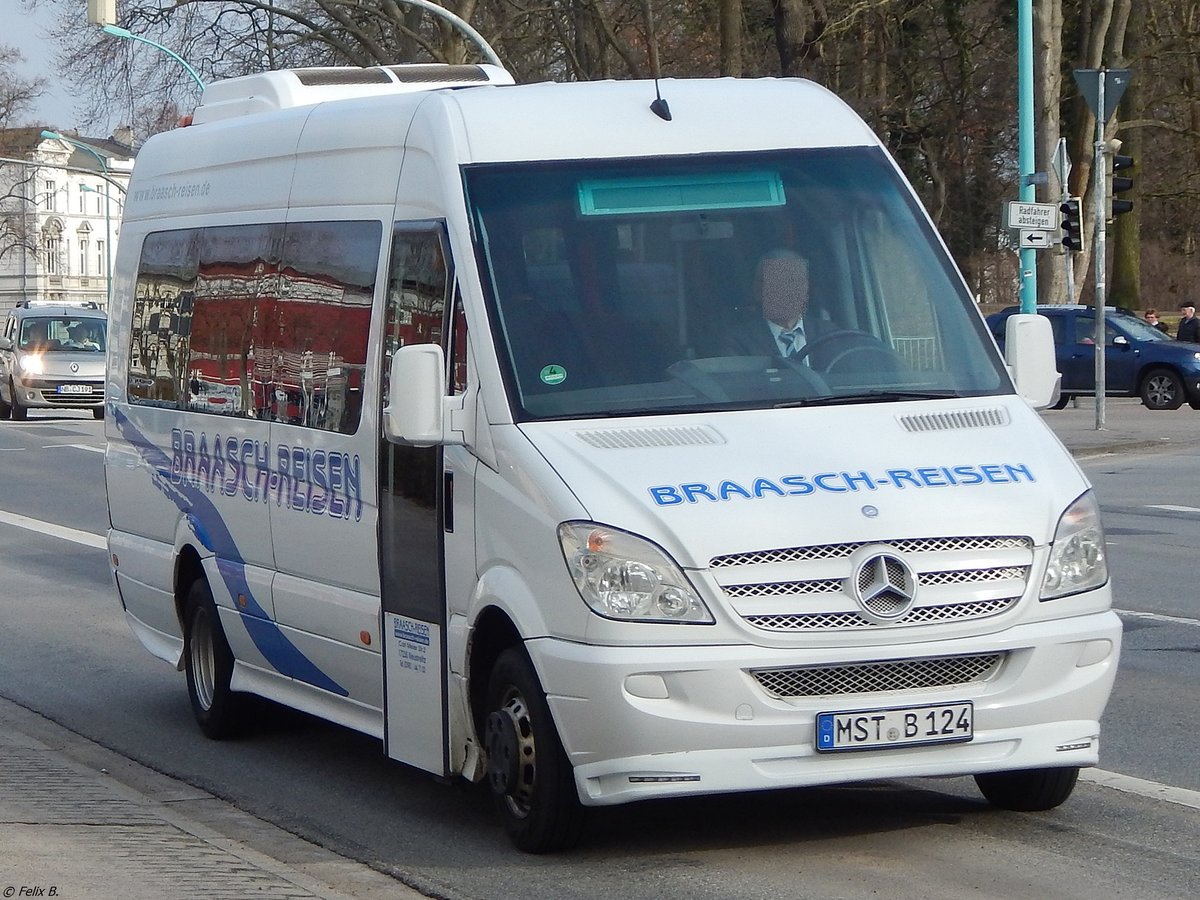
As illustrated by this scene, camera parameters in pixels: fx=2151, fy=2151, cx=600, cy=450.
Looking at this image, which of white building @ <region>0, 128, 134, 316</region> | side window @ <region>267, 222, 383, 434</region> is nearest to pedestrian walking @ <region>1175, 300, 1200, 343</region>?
side window @ <region>267, 222, 383, 434</region>

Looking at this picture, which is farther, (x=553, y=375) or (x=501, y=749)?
(x=553, y=375)

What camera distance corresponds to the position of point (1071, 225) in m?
30.8

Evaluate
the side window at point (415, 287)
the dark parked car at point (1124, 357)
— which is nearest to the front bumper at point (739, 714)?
the side window at point (415, 287)

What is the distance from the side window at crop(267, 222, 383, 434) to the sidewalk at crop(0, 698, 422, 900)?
1.51m

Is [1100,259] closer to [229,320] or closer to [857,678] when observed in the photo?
[229,320]

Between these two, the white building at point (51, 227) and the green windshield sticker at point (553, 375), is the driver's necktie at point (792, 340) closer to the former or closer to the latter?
the green windshield sticker at point (553, 375)

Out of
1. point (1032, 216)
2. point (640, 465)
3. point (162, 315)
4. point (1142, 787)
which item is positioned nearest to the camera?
point (640, 465)

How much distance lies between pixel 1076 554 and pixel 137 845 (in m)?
3.02

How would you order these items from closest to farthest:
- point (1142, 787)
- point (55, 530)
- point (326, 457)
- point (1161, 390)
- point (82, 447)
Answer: point (1142, 787)
point (326, 457)
point (55, 530)
point (82, 447)
point (1161, 390)

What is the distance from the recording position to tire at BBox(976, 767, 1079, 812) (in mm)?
6910

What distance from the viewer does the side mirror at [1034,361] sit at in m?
7.21

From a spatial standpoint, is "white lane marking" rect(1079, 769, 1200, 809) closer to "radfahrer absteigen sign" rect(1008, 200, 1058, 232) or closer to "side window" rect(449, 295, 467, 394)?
"side window" rect(449, 295, 467, 394)

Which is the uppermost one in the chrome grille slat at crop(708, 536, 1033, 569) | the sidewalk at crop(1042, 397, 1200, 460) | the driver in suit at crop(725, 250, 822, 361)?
the driver in suit at crop(725, 250, 822, 361)

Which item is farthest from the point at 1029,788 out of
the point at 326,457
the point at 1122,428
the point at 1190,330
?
the point at 1190,330
